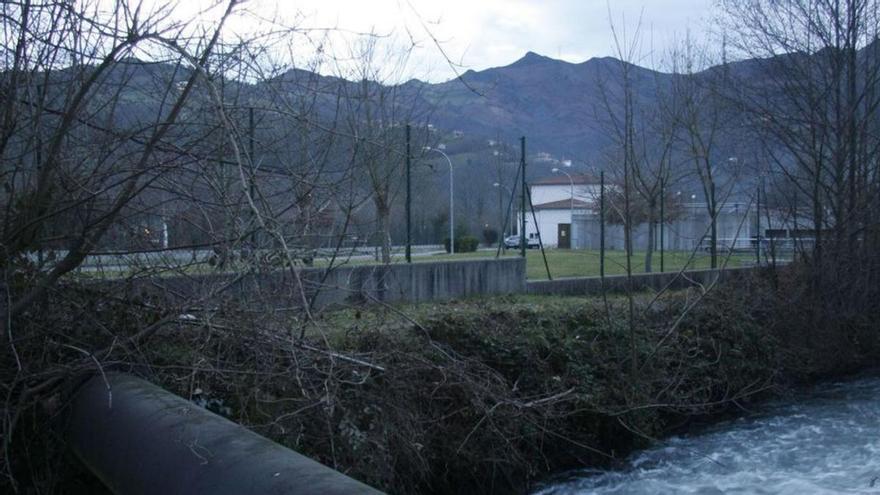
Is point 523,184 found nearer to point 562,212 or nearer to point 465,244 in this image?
point 465,244

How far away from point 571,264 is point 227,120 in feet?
64.1

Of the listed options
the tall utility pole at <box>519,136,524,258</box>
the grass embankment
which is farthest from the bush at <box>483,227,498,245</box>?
the grass embankment

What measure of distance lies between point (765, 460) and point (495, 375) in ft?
12.6

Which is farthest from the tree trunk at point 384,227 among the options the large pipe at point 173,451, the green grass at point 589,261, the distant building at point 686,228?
the large pipe at point 173,451

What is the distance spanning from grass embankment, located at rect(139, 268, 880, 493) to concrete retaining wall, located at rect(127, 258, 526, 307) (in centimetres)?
32

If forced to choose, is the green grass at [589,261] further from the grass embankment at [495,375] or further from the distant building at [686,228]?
the grass embankment at [495,375]

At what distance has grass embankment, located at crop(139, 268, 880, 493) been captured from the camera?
247 inches

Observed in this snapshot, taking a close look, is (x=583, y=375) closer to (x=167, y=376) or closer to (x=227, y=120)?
(x=167, y=376)

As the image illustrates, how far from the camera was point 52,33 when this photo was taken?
18.3 ft

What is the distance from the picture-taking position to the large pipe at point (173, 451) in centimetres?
312

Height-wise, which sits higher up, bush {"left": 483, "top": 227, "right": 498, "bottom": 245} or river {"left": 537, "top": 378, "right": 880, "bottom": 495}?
bush {"left": 483, "top": 227, "right": 498, "bottom": 245}

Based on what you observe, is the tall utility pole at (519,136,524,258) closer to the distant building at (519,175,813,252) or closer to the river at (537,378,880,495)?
the distant building at (519,175,813,252)

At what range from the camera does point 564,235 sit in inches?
1523

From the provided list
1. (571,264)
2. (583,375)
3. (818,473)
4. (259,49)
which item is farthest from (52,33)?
(571,264)
